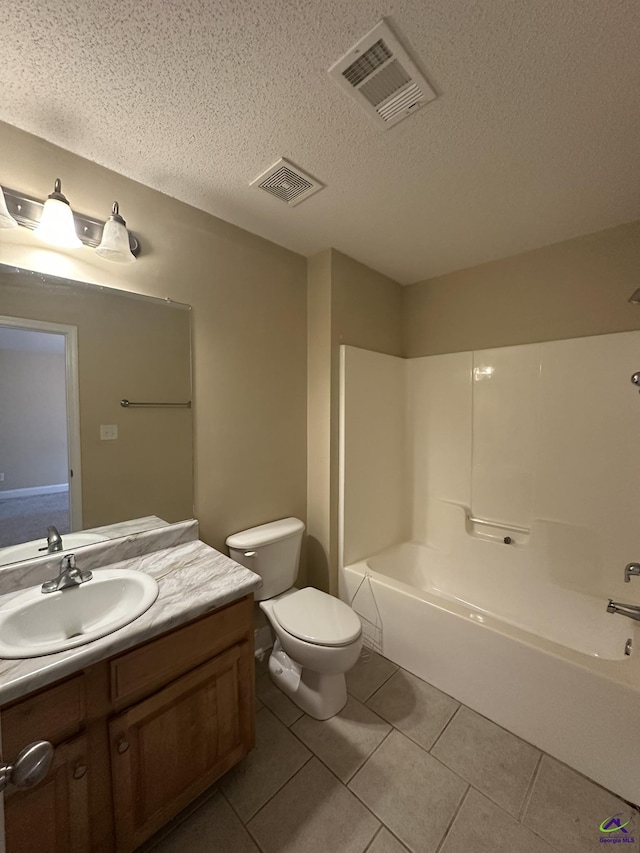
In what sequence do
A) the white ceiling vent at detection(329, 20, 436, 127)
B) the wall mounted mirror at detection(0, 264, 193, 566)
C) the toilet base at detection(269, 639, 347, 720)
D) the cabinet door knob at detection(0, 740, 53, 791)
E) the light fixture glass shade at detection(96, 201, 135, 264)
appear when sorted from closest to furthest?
the cabinet door knob at detection(0, 740, 53, 791) < the white ceiling vent at detection(329, 20, 436, 127) < the wall mounted mirror at detection(0, 264, 193, 566) < the light fixture glass shade at detection(96, 201, 135, 264) < the toilet base at detection(269, 639, 347, 720)

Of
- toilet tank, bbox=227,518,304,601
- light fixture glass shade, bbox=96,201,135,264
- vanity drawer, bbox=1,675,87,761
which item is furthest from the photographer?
toilet tank, bbox=227,518,304,601

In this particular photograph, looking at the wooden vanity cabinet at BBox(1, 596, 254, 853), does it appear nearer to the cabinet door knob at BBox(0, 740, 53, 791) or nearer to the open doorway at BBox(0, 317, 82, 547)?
the cabinet door knob at BBox(0, 740, 53, 791)

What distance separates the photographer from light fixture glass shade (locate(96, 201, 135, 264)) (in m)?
1.30

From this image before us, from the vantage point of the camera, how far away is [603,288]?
1848 millimetres

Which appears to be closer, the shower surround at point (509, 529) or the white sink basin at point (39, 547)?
the white sink basin at point (39, 547)

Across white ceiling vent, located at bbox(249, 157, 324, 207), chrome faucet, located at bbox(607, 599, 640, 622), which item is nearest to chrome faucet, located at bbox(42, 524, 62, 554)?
white ceiling vent, located at bbox(249, 157, 324, 207)

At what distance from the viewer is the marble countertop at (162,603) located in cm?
80

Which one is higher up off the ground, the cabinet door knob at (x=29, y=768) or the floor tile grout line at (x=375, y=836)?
the cabinet door knob at (x=29, y=768)

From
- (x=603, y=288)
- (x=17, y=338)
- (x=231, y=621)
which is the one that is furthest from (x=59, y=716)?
(x=603, y=288)

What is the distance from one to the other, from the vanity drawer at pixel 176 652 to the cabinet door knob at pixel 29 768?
0.32 meters

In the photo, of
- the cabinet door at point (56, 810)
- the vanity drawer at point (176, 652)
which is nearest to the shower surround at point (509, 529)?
the vanity drawer at point (176, 652)

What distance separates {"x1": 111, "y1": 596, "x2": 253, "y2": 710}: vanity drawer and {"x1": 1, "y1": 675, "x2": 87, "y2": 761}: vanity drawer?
8 centimetres

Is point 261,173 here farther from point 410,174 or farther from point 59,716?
point 59,716

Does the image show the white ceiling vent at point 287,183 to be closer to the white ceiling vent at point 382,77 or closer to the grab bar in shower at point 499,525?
the white ceiling vent at point 382,77
